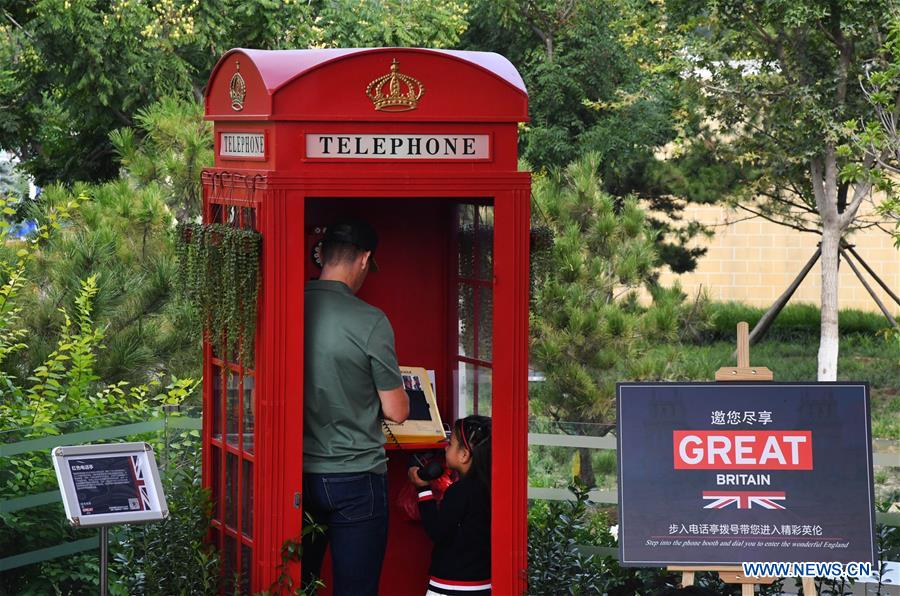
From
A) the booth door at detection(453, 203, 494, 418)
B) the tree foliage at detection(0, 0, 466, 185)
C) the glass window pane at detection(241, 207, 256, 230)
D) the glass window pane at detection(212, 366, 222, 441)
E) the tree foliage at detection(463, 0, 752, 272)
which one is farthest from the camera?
the tree foliage at detection(463, 0, 752, 272)

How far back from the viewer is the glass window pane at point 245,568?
583 centimetres

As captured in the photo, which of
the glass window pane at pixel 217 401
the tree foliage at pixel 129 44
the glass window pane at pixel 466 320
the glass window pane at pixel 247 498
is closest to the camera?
the glass window pane at pixel 247 498

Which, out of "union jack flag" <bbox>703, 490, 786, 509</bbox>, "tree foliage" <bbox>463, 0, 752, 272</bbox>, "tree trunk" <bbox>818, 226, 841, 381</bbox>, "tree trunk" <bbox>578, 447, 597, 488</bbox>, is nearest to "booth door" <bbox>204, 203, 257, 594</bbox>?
"union jack flag" <bbox>703, 490, 786, 509</bbox>

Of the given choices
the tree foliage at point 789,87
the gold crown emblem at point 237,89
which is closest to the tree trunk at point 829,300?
the tree foliage at point 789,87

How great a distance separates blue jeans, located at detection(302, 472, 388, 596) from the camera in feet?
18.2

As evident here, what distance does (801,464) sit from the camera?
5.55 metres

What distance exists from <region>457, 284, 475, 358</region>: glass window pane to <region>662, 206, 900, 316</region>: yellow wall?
19.8 m

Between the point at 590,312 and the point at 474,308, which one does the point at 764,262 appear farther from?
the point at 474,308

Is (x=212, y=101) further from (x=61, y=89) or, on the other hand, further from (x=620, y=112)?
(x=620, y=112)

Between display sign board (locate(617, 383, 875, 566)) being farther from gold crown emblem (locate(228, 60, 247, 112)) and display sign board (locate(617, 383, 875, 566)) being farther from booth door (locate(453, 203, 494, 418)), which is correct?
gold crown emblem (locate(228, 60, 247, 112))

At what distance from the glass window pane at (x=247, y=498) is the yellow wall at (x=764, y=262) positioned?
20.8 m

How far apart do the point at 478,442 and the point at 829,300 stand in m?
14.5

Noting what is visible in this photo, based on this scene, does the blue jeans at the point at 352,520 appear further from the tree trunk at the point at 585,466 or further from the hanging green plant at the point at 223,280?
the tree trunk at the point at 585,466

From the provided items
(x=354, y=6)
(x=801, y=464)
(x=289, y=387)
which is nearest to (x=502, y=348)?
(x=289, y=387)
